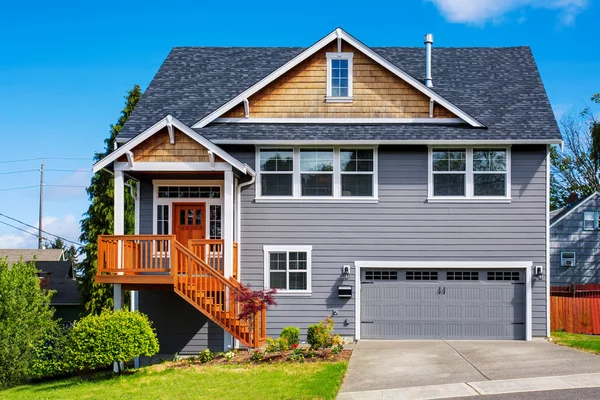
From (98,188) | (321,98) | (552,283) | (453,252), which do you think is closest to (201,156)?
(321,98)

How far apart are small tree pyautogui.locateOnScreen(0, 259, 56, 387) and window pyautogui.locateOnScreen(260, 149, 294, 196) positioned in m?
6.36

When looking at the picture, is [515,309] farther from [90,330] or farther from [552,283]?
[552,283]

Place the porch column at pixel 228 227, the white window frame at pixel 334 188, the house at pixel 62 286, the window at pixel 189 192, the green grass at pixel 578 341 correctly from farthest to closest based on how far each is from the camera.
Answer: the house at pixel 62 286
the window at pixel 189 192
the white window frame at pixel 334 188
the porch column at pixel 228 227
the green grass at pixel 578 341

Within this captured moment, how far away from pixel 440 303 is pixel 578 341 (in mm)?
3492

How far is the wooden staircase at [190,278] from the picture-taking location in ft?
55.9

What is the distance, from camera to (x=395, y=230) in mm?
19453

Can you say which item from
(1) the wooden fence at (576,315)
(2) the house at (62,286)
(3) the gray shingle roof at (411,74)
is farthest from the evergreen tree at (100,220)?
(1) the wooden fence at (576,315)

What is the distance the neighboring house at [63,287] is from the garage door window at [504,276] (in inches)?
865

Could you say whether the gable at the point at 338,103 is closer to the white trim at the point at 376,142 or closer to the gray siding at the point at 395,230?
the white trim at the point at 376,142

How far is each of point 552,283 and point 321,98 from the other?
21.8 metres

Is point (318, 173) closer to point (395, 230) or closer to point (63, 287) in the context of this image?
point (395, 230)

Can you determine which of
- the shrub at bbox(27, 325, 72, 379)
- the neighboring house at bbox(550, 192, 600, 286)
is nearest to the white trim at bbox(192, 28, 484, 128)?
the shrub at bbox(27, 325, 72, 379)

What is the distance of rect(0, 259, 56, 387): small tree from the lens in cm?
1809

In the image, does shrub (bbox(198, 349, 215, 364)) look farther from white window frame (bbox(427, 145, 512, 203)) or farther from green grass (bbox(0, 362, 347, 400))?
white window frame (bbox(427, 145, 512, 203))
